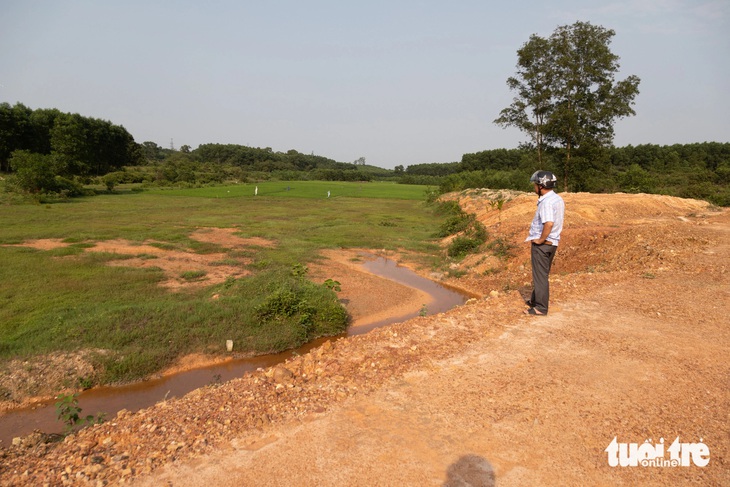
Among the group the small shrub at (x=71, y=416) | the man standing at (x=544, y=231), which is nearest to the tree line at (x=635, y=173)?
the man standing at (x=544, y=231)

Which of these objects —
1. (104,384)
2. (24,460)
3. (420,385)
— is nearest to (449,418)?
(420,385)

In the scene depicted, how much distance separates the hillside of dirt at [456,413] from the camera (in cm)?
284

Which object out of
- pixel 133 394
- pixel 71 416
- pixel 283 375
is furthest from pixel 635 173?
pixel 71 416

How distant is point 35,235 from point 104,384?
12155 mm

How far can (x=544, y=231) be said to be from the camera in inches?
213

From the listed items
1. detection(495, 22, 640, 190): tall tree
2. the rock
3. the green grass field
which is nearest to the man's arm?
the rock

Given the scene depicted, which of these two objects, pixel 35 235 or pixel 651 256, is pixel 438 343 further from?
pixel 35 235

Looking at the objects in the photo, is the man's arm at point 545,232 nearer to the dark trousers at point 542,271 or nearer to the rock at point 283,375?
the dark trousers at point 542,271

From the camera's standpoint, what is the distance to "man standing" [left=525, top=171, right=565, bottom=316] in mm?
5383

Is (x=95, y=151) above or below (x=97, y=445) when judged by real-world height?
above

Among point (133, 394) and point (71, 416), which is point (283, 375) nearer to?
point (71, 416)

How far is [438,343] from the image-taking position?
491 centimetres

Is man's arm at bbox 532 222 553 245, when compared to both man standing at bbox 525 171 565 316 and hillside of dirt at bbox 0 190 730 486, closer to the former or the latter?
man standing at bbox 525 171 565 316

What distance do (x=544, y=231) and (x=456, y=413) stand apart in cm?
294
